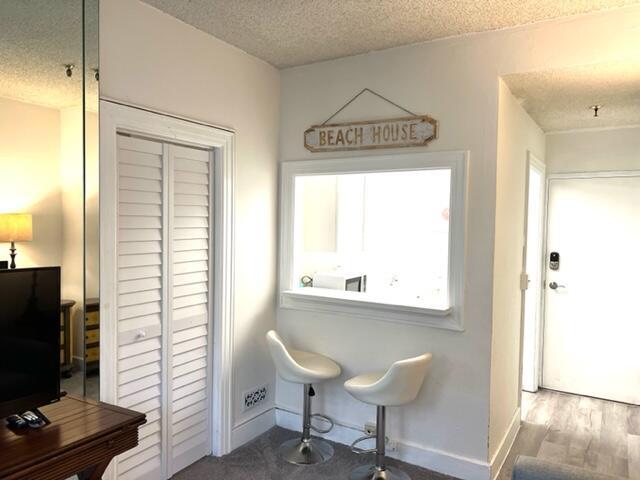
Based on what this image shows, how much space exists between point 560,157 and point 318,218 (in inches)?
86.9

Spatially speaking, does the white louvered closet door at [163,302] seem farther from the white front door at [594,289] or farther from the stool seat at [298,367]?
the white front door at [594,289]

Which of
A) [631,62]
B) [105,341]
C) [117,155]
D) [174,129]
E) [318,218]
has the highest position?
[631,62]

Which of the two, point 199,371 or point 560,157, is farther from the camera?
point 560,157

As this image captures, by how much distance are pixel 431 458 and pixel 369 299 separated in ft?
3.30

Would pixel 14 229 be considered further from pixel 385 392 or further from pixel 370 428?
pixel 370 428

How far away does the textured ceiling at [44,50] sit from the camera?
1.88 meters

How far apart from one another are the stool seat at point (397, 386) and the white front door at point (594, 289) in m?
2.19

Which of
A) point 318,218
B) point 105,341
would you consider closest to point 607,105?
point 318,218

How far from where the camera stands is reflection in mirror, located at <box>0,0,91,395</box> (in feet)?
6.22

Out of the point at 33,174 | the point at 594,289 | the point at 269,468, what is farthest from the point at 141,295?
the point at 594,289

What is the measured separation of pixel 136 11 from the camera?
2.35 metres

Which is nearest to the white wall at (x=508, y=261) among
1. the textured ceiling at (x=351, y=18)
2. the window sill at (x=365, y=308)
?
the window sill at (x=365, y=308)

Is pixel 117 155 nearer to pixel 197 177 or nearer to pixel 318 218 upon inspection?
pixel 197 177

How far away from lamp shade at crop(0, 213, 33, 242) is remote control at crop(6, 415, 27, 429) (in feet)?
2.21
